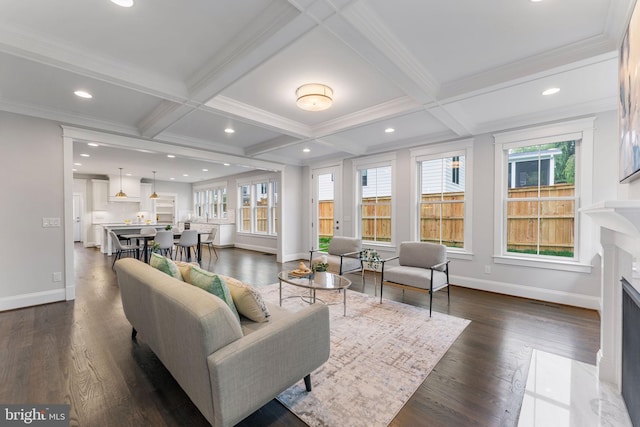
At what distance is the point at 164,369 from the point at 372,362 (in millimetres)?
1654

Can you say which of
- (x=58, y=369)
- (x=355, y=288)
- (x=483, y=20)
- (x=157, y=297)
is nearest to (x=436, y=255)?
→ (x=355, y=288)

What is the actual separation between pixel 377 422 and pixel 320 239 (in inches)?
206

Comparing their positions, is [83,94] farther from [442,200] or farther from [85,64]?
[442,200]

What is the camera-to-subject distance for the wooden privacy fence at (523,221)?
3703 millimetres

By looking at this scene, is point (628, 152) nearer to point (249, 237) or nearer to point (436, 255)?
point (436, 255)

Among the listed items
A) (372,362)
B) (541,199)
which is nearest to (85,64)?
(372,362)

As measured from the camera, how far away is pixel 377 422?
1.61 metres

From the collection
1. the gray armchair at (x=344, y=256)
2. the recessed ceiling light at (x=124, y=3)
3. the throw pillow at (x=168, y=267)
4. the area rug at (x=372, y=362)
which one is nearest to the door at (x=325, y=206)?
the gray armchair at (x=344, y=256)

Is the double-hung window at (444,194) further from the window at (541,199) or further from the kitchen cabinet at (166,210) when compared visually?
the kitchen cabinet at (166,210)

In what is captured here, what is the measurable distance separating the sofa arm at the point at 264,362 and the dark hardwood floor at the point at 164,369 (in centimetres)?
30

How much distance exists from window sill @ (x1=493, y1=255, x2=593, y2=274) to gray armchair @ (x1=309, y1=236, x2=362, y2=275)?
2.11m

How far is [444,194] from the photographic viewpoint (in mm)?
4754

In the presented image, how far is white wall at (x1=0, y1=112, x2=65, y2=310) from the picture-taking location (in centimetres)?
339

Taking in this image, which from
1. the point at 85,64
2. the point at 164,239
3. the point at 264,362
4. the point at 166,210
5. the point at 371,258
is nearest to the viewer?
the point at 264,362
